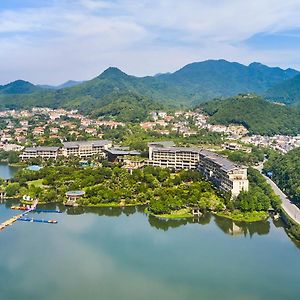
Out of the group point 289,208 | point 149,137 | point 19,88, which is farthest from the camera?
point 19,88

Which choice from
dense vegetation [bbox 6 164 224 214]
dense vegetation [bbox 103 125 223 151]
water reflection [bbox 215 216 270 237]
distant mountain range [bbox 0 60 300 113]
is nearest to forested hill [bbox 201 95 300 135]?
dense vegetation [bbox 103 125 223 151]

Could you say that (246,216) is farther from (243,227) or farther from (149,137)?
(149,137)

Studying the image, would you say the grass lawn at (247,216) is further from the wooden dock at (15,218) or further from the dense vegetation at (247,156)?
the dense vegetation at (247,156)

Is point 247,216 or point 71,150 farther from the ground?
point 71,150

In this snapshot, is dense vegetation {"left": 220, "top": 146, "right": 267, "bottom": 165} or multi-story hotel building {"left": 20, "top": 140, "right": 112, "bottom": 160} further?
multi-story hotel building {"left": 20, "top": 140, "right": 112, "bottom": 160}

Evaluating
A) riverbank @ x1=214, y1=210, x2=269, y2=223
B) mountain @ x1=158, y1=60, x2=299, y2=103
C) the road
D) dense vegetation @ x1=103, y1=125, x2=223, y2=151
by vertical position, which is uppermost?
mountain @ x1=158, y1=60, x2=299, y2=103

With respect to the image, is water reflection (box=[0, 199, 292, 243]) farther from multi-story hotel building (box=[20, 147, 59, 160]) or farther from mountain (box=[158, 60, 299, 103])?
mountain (box=[158, 60, 299, 103])

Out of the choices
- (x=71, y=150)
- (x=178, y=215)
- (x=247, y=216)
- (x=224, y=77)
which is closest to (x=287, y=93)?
(x=224, y=77)
